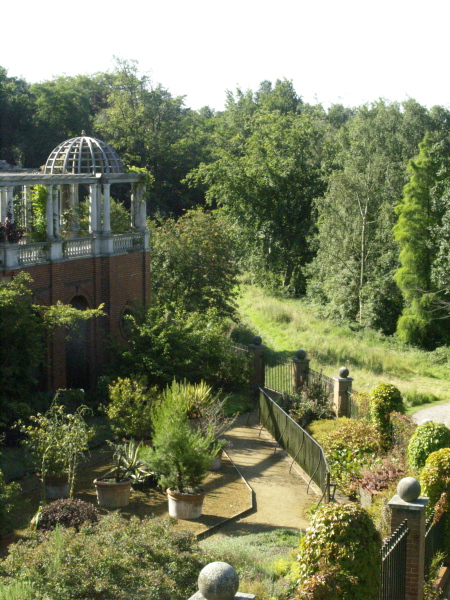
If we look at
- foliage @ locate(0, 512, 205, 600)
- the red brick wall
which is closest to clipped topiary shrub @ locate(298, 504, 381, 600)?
foliage @ locate(0, 512, 205, 600)

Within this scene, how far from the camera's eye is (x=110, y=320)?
21562 millimetres

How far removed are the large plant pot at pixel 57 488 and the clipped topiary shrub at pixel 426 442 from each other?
20.5 ft

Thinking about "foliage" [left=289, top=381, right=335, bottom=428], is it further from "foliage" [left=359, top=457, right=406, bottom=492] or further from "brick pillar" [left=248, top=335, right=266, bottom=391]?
"foliage" [left=359, top=457, right=406, bottom=492]

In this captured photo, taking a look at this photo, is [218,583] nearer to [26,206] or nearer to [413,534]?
[413,534]

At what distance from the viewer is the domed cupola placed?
70.5 feet

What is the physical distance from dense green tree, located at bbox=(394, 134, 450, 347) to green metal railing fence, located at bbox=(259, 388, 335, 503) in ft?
58.6

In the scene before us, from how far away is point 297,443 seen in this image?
49.6 ft

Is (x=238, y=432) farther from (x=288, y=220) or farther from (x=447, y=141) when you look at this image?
(x=288, y=220)

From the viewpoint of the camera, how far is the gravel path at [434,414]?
66.2 feet

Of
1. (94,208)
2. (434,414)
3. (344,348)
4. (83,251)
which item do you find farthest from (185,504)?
(344,348)

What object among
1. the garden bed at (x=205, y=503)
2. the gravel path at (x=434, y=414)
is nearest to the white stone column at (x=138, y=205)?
the garden bed at (x=205, y=503)

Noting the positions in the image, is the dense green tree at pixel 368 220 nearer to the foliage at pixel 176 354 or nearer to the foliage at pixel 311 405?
the foliage at pixel 176 354

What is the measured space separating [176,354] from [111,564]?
426 inches

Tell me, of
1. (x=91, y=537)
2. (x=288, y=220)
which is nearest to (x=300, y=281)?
(x=288, y=220)
